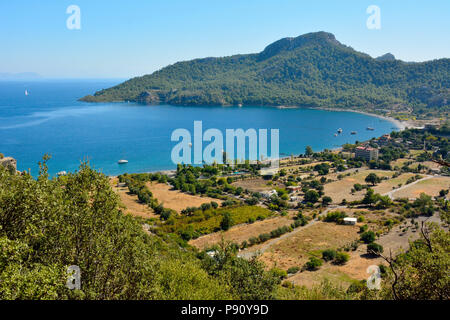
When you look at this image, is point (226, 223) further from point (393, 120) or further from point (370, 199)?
point (393, 120)

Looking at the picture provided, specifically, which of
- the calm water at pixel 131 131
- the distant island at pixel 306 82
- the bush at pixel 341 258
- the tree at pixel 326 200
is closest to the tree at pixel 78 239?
the bush at pixel 341 258

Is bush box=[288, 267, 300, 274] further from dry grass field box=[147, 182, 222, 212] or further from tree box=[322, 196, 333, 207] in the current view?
dry grass field box=[147, 182, 222, 212]

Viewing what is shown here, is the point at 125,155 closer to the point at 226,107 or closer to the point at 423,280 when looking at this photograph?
the point at 423,280

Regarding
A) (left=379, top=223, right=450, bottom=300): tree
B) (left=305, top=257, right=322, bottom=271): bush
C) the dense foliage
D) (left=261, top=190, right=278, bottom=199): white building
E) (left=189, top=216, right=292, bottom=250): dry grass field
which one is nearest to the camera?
the dense foliage

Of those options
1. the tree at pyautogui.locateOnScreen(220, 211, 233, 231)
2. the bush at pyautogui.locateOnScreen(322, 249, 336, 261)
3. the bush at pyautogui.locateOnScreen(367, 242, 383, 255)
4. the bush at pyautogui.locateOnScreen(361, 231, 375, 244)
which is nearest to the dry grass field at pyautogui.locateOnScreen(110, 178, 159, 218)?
the tree at pyautogui.locateOnScreen(220, 211, 233, 231)

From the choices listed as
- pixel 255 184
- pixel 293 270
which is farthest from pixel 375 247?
pixel 255 184

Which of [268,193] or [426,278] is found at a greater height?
[426,278]

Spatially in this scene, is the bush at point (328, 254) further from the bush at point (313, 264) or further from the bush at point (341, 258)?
the bush at point (313, 264)

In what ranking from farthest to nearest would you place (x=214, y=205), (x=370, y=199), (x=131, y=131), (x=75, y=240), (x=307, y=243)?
1. (x=131, y=131)
2. (x=214, y=205)
3. (x=370, y=199)
4. (x=307, y=243)
5. (x=75, y=240)
